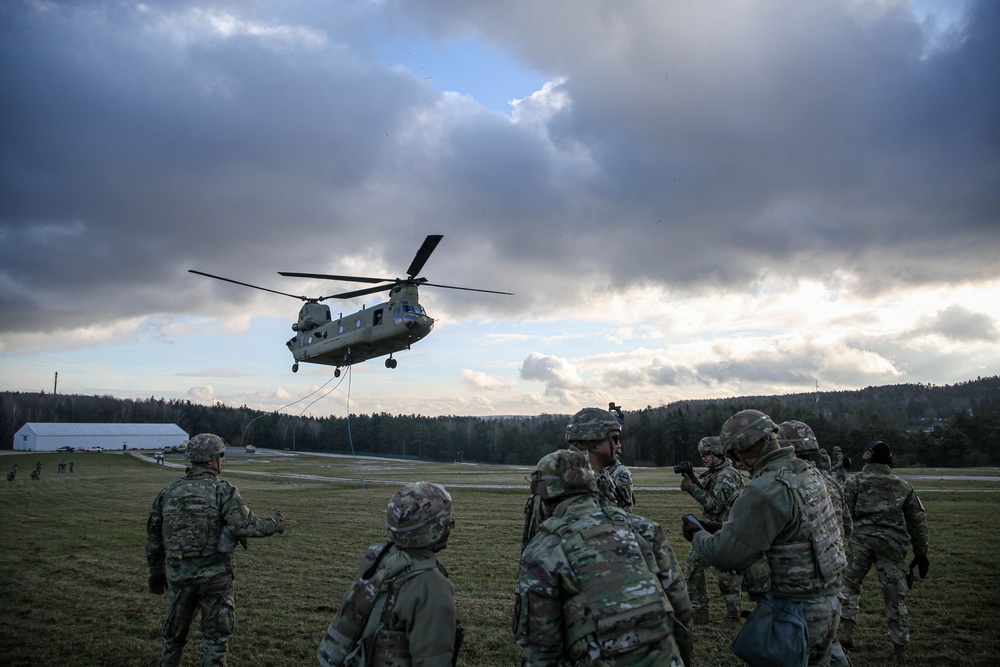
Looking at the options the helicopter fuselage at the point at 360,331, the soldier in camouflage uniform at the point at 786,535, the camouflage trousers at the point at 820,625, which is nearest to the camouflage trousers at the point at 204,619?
the soldier in camouflage uniform at the point at 786,535

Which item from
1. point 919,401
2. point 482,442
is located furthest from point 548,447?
point 919,401

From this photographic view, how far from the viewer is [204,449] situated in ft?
20.4

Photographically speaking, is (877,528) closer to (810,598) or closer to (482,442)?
(810,598)

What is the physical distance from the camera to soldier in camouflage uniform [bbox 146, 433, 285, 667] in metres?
5.79

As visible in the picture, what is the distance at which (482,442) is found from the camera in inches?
3452

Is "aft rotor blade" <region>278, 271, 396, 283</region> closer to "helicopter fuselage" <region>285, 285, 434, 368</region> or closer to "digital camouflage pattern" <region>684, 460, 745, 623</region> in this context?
"helicopter fuselage" <region>285, 285, 434, 368</region>

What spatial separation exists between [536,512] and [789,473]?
185cm

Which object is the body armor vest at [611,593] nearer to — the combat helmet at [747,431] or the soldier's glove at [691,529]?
the soldier's glove at [691,529]

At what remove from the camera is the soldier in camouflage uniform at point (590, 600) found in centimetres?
295

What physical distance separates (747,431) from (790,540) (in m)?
0.80

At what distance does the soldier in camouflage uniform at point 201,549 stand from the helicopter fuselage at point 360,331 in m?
15.7

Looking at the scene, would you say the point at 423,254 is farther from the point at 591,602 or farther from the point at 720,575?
the point at 591,602

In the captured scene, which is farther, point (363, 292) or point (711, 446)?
point (363, 292)

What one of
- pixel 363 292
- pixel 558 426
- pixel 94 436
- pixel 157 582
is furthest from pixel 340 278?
pixel 94 436
